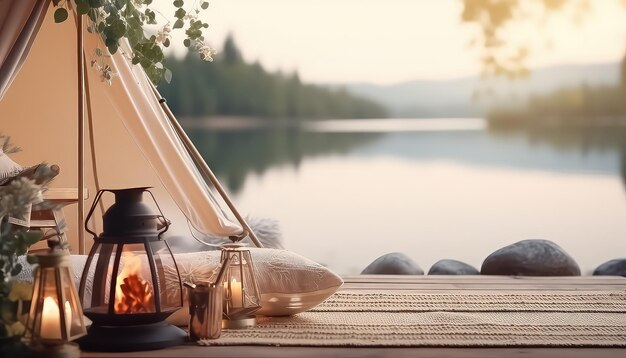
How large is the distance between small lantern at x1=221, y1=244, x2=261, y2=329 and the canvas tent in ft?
3.09

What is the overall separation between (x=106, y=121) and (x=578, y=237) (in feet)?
9.42

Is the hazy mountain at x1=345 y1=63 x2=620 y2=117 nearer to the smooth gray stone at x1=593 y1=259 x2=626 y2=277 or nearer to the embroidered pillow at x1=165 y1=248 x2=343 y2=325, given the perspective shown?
the smooth gray stone at x1=593 y1=259 x2=626 y2=277

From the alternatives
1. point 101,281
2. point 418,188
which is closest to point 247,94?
point 418,188

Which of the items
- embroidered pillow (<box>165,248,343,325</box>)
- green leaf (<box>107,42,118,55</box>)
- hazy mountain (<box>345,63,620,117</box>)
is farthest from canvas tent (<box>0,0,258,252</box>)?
hazy mountain (<box>345,63,620,117</box>)

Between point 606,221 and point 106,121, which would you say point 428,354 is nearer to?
point 106,121

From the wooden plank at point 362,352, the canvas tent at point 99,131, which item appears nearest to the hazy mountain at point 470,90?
the canvas tent at point 99,131

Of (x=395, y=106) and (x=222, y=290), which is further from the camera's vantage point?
(x=395, y=106)

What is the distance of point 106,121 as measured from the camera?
13.4ft

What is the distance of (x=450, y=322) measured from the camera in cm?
265

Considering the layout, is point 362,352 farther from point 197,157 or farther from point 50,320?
point 197,157

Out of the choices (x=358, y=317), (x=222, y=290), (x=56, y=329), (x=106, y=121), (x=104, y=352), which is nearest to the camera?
(x=56, y=329)

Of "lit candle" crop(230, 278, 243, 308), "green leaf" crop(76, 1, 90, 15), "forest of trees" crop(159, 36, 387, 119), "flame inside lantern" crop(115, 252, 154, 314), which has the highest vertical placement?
"green leaf" crop(76, 1, 90, 15)

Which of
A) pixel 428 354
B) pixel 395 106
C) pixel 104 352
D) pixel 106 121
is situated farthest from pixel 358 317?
pixel 395 106

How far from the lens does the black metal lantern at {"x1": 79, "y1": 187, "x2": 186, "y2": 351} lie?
7.23 ft
